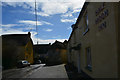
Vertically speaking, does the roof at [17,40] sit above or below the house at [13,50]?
above

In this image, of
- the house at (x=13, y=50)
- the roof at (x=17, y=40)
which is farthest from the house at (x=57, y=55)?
Answer: the house at (x=13, y=50)

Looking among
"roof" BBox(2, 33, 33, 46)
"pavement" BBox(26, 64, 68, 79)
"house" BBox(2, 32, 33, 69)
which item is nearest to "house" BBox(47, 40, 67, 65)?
"roof" BBox(2, 33, 33, 46)

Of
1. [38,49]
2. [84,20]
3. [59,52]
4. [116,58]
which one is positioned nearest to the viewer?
[116,58]

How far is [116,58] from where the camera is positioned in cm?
457

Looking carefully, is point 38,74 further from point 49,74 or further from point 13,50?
point 13,50

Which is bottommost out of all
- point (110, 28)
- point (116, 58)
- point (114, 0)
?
point (116, 58)

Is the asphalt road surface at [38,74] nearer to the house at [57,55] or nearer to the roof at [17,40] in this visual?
the roof at [17,40]

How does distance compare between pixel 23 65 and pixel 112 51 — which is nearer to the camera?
pixel 112 51

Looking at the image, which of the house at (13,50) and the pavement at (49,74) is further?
the house at (13,50)

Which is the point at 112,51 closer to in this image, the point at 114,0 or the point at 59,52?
the point at 114,0

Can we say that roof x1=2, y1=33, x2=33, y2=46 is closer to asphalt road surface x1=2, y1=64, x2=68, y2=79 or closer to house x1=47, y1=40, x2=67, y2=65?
house x1=47, y1=40, x2=67, y2=65

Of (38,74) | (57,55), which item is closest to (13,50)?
(57,55)

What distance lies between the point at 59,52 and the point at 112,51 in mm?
37981

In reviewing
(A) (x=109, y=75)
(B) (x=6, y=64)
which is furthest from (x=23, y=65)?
(A) (x=109, y=75)
